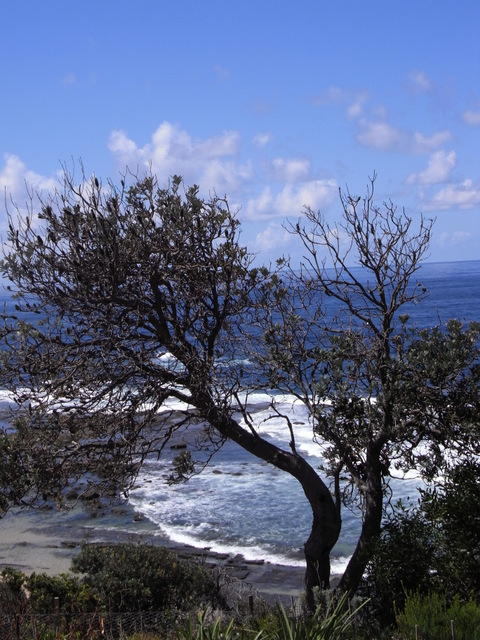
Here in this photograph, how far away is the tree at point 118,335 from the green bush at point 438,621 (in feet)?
7.38

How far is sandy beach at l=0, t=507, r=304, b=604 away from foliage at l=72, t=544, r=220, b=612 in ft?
5.13

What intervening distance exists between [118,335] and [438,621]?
532cm

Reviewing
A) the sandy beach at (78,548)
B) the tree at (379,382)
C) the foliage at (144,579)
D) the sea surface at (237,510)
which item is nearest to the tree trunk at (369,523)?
the tree at (379,382)

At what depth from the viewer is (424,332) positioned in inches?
333

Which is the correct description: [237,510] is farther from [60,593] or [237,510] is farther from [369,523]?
[369,523]

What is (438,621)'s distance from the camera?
691cm

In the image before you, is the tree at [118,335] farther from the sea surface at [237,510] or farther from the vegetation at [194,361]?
the sea surface at [237,510]

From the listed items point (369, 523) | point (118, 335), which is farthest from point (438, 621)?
point (118, 335)

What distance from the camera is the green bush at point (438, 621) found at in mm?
6605

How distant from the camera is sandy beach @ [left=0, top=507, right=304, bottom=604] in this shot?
1731cm

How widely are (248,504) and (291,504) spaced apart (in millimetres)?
1452

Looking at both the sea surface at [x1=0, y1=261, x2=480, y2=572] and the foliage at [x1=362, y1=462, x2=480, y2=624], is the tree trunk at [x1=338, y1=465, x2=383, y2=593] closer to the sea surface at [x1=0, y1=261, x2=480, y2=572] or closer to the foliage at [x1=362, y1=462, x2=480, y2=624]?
the foliage at [x1=362, y1=462, x2=480, y2=624]

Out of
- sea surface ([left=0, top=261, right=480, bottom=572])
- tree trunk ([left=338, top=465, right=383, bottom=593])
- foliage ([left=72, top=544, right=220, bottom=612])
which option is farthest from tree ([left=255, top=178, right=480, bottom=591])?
sea surface ([left=0, top=261, right=480, bottom=572])

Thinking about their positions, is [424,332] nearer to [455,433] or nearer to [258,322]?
[455,433]
